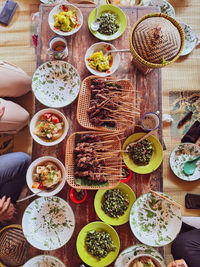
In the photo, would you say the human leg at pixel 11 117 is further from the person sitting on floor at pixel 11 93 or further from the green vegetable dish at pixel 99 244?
the green vegetable dish at pixel 99 244

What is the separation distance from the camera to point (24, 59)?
10.7ft

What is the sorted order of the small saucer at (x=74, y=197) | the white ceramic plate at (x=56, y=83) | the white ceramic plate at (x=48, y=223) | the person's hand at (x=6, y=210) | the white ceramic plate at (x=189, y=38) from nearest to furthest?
the white ceramic plate at (x=48, y=223)
the small saucer at (x=74, y=197)
the white ceramic plate at (x=56, y=83)
the person's hand at (x=6, y=210)
the white ceramic plate at (x=189, y=38)

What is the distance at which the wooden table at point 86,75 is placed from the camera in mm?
2070

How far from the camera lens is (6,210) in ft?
8.29

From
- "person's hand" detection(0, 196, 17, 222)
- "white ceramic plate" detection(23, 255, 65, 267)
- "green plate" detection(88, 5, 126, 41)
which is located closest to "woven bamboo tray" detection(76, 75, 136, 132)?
"green plate" detection(88, 5, 126, 41)

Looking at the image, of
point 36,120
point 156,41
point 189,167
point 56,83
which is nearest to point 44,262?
point 36,120

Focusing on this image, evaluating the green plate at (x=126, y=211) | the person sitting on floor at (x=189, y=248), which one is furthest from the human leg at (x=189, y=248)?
the green plate at (x=126, y=211)

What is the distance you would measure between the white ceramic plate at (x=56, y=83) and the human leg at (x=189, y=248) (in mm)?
1986

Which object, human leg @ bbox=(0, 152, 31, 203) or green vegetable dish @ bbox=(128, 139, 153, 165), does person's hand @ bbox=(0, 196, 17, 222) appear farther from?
green vegetable dish @ bbox=(128, 139, 153, 165)

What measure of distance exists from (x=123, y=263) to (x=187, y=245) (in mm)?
911

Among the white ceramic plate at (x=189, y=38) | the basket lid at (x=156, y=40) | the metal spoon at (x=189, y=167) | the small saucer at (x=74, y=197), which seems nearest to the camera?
the basket lid at (x=156, y=40)

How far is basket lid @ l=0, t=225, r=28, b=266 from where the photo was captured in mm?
2521

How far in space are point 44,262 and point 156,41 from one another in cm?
213

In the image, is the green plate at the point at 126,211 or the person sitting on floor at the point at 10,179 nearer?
the green plate at the point at 126,211
